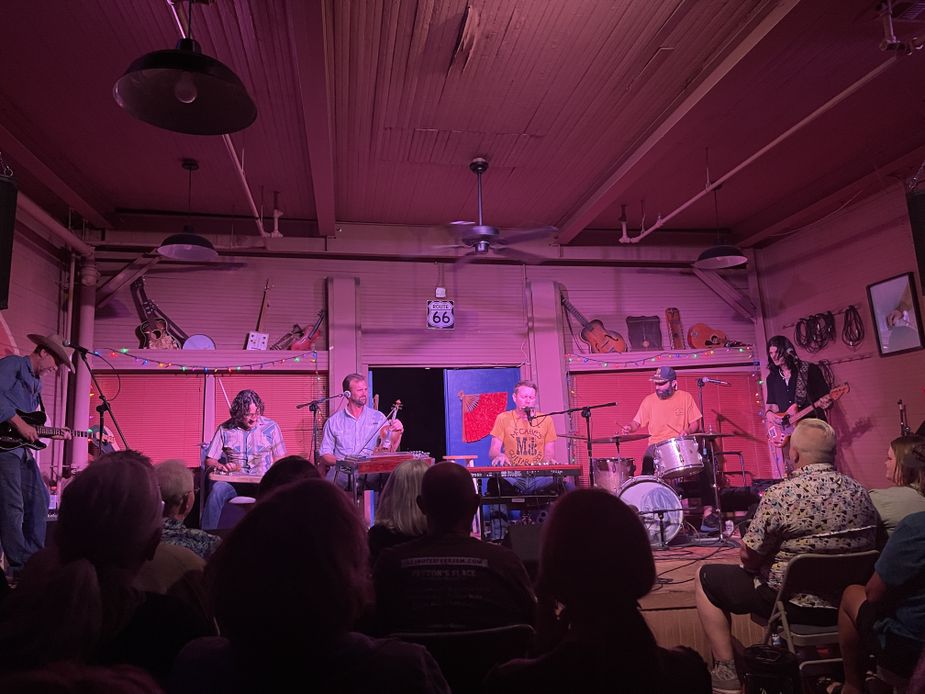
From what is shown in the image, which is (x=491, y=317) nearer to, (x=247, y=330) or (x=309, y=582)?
(x=247, y=330)

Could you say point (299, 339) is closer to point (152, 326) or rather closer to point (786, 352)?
point (152, 326)

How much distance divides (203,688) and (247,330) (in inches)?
320

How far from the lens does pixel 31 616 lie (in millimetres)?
1055

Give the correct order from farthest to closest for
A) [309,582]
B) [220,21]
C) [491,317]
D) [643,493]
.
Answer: [491,317], [643,493], [220,21], [309,582]

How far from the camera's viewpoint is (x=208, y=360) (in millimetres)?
8734

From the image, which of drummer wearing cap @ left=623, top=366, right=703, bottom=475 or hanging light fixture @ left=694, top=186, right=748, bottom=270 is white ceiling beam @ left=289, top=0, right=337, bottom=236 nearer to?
hanging light fixture @ left=694, top=186, right=748, bottom=270

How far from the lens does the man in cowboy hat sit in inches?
194

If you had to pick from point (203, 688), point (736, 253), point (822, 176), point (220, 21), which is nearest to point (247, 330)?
point (220, 21)

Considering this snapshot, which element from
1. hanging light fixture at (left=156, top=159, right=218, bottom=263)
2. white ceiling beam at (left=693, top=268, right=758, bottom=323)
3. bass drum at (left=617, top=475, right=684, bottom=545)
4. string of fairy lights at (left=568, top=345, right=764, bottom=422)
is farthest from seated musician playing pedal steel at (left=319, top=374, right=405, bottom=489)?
white ceiling beam at (left=693, top=268, right=758, bottom=323)

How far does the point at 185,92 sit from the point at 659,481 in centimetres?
474

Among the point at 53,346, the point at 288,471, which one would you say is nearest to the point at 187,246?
the point at 53,346

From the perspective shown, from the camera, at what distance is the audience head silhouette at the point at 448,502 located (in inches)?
99.3

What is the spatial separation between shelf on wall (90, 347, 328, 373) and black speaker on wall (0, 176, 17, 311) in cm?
365

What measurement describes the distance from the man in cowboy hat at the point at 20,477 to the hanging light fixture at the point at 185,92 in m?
2.43
